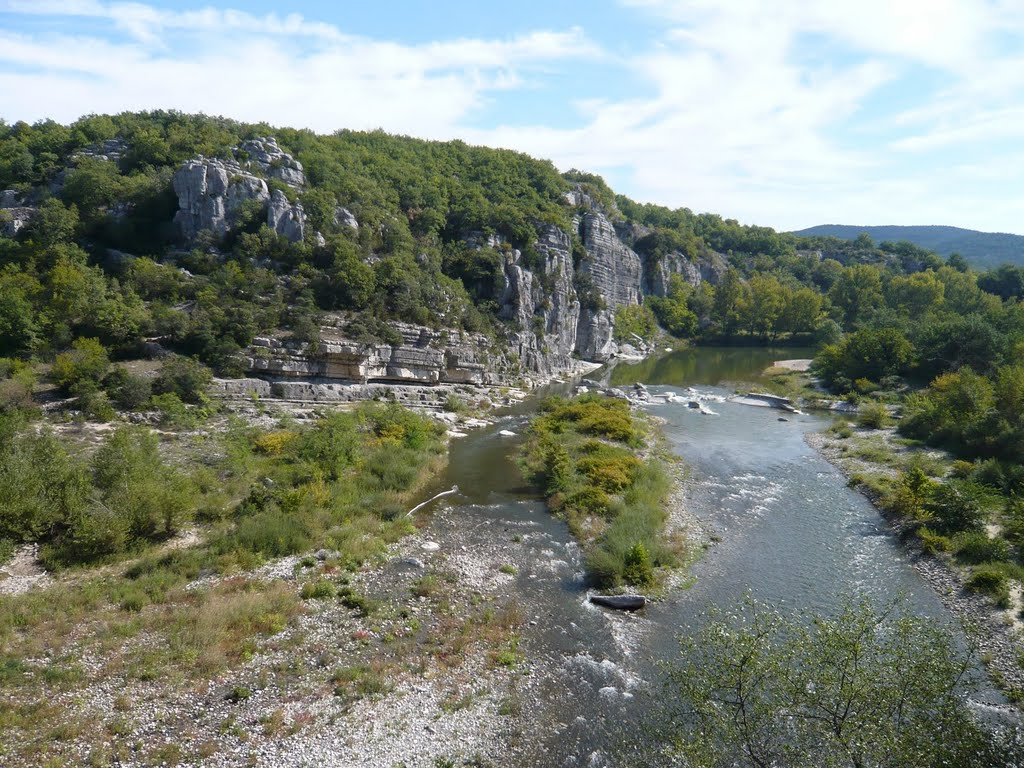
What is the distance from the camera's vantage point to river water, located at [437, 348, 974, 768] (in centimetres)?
1284

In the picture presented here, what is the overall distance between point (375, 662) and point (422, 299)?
38940mm

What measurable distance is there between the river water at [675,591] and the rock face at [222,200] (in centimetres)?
2875

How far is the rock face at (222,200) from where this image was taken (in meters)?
48.4

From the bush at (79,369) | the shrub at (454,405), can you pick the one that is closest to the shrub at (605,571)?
the shrub at (454,405)

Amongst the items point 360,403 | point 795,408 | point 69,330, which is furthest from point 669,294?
point 69,330

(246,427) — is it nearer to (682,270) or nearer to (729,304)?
(729,304)

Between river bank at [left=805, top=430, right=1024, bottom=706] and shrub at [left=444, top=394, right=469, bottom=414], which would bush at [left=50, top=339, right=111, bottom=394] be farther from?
river bank at [left=805, top=430, right=1024, bottom=706]

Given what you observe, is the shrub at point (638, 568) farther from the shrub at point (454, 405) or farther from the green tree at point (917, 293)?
the green tree at point (917, 293)

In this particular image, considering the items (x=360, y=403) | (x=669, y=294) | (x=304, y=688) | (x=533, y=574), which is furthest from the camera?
(x=669, y=294)

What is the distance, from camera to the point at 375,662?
45.9 ft

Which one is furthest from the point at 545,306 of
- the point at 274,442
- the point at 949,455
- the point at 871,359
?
the point at 949,455

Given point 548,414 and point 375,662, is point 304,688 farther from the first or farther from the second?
point 548,414

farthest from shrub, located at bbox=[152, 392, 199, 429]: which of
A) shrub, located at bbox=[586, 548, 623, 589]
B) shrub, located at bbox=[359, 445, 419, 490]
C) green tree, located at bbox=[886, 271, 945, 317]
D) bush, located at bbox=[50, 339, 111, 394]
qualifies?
green tree, located at bbox=[886, 271, 945, 317]

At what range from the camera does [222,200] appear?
4894 cm
